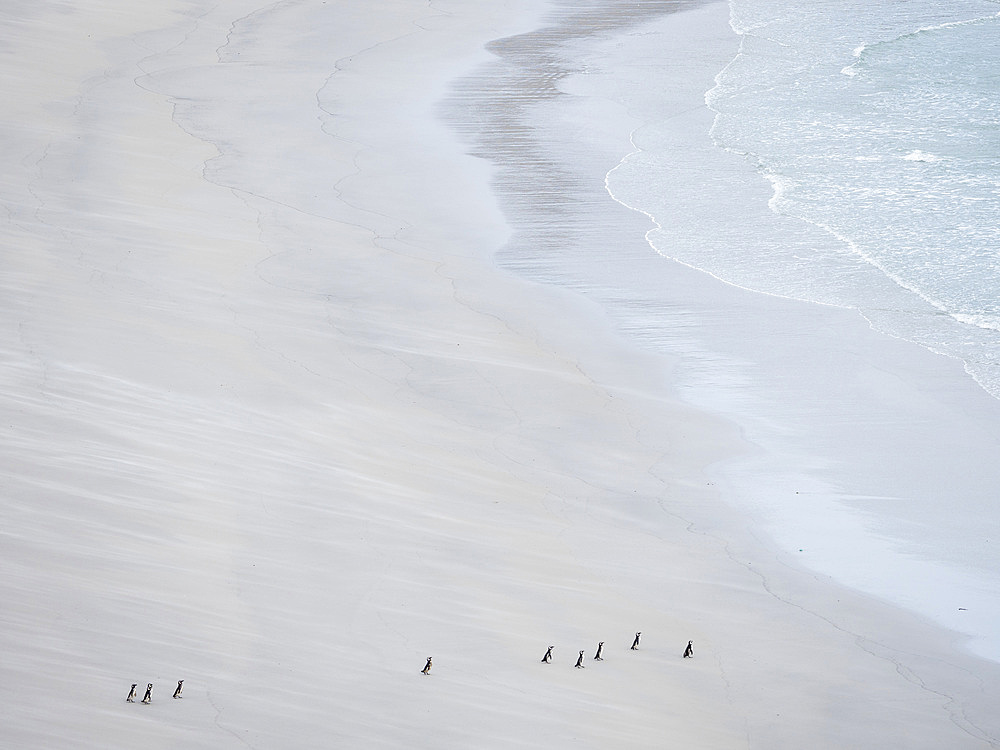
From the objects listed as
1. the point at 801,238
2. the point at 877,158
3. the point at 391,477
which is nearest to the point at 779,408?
the point at 391,477

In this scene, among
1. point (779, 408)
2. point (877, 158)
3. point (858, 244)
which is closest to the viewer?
point (779, 408)

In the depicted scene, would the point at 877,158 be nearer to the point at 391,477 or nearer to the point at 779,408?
the point at 779,408

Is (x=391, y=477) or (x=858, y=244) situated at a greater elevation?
(x=391, y=477)

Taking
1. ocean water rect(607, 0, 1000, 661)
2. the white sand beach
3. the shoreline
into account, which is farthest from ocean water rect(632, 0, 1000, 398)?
the white sand beach

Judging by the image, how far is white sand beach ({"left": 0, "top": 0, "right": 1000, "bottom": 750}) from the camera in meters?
6.08

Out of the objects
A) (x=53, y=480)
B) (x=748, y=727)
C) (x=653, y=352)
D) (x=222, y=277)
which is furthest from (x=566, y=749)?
(x=222, y=277)

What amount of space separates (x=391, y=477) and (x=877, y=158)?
11839 millimetres

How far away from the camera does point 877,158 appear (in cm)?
1775

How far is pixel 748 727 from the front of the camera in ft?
20.7

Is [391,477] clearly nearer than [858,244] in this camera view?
Yes

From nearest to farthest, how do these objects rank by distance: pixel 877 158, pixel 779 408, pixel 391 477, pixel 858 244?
1. pixel 391 477
2. pixel 779 408
3. pixel 858 244
4. pixel 877 158

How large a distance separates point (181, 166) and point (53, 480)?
8212mm

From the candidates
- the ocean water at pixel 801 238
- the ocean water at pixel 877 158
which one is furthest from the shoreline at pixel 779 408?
the ocean water at pixel 877 158

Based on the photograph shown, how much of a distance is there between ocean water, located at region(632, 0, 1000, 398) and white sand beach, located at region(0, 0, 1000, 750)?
3.26 ft
